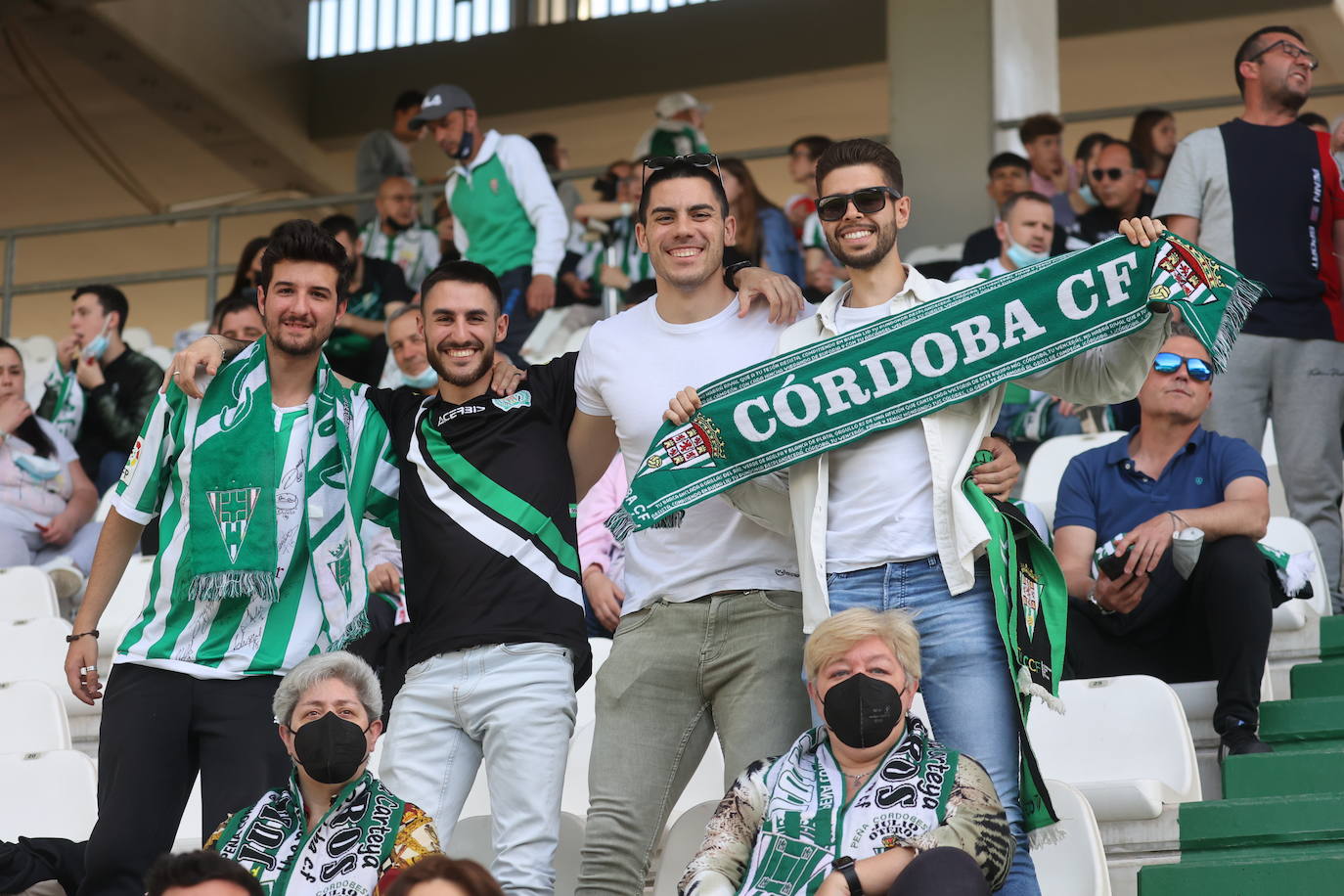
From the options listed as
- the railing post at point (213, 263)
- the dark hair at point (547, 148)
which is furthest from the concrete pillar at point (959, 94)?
the railing post at point (213, 263)

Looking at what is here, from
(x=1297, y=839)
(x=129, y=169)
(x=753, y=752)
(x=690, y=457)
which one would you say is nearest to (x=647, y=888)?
(x=753, y=752)

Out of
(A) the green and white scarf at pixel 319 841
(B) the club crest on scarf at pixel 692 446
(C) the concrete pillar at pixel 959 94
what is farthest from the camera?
(C) the concrete pillar at pixel 959 94

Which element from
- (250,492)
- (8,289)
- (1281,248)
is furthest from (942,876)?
(8,289)

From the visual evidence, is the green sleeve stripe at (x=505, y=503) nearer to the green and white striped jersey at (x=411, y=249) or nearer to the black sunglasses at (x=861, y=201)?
the black sunglasses at (x=861, y=201)

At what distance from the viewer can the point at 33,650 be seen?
5098 mm

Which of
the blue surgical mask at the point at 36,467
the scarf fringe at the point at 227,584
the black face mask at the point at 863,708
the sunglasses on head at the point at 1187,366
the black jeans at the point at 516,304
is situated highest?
the black jeans at the point at 516,304

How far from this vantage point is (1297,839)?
3.49 metres

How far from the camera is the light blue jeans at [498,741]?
3039 millimetres

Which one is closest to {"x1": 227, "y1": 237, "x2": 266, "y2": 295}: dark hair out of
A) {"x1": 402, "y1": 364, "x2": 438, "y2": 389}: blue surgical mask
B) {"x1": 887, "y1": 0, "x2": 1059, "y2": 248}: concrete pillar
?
{"x1": 402, "y1": 364, "x2": 438, "y2": 389}: blue surgical mask

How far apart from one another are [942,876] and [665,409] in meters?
1.03

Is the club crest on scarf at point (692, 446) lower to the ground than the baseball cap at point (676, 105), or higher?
lower

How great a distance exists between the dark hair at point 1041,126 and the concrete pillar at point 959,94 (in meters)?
0.61

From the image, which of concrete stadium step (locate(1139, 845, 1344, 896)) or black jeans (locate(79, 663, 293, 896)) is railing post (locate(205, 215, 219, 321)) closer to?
black jeans (locate(79, 663, 293, 896))

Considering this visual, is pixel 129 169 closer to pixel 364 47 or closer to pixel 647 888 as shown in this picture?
pixel 364 47
